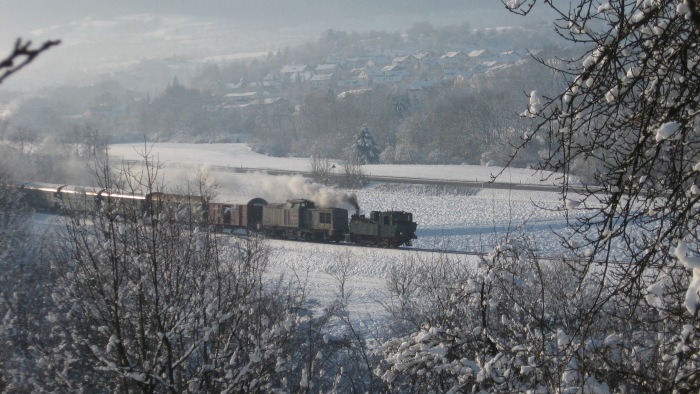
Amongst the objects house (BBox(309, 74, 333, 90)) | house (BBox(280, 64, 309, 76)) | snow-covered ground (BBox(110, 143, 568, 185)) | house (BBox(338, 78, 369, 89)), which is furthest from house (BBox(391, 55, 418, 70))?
snow-covered ground (BBox(110, 143, 568, 185))

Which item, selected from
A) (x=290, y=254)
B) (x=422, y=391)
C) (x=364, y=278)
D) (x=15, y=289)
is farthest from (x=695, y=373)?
(x=290, y=254)

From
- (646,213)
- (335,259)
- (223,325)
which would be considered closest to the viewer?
(646,213)

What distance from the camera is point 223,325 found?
8805 mm

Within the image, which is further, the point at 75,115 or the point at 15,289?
the point at 75,115

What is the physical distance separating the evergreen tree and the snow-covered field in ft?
15.5

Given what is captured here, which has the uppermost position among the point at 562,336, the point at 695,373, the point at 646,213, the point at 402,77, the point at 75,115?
the point at 402,77

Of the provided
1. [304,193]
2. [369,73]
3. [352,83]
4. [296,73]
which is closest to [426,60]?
[369,73]

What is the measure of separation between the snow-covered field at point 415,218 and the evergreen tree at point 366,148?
4.71m

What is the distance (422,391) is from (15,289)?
1170cm

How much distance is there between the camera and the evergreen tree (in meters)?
63.8

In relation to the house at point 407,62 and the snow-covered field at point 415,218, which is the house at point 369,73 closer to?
the house at point 407,62

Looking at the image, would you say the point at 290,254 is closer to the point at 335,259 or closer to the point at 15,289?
the point at 335,259

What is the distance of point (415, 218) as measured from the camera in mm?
38750

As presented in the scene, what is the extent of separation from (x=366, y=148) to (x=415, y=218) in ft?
86.9
